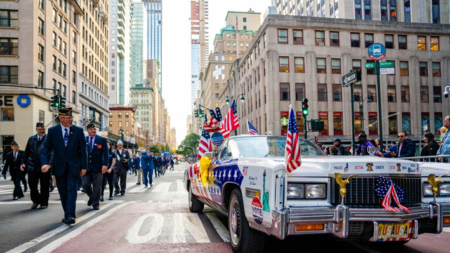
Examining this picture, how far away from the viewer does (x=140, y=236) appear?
579 centimetres

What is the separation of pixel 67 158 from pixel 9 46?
123 feet

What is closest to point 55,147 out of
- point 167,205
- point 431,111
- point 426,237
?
point 167,205

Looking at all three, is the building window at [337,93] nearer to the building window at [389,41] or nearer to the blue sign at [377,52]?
the building window at [389,41]

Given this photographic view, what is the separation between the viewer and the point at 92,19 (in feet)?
203

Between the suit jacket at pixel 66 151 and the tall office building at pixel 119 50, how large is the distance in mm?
109786

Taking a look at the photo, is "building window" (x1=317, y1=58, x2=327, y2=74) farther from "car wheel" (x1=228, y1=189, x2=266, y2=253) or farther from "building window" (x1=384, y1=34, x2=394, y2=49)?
"car wheel" (x1=228, y1=189, x2=266, y2=253)

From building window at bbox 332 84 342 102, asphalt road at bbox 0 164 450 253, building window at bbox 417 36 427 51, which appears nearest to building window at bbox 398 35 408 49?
building window at bbox 417 36 427 51

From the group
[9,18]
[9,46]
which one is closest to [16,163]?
[9,46]

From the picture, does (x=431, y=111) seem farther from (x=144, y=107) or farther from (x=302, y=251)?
(x=144, y=107)

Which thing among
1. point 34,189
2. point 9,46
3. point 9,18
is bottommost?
point 34,189

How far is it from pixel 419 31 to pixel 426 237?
1809 inches

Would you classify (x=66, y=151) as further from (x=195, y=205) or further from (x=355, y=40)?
(x=355, y=40)

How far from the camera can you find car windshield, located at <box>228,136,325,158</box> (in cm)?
545

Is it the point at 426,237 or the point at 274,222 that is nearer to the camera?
the point at 274,222
